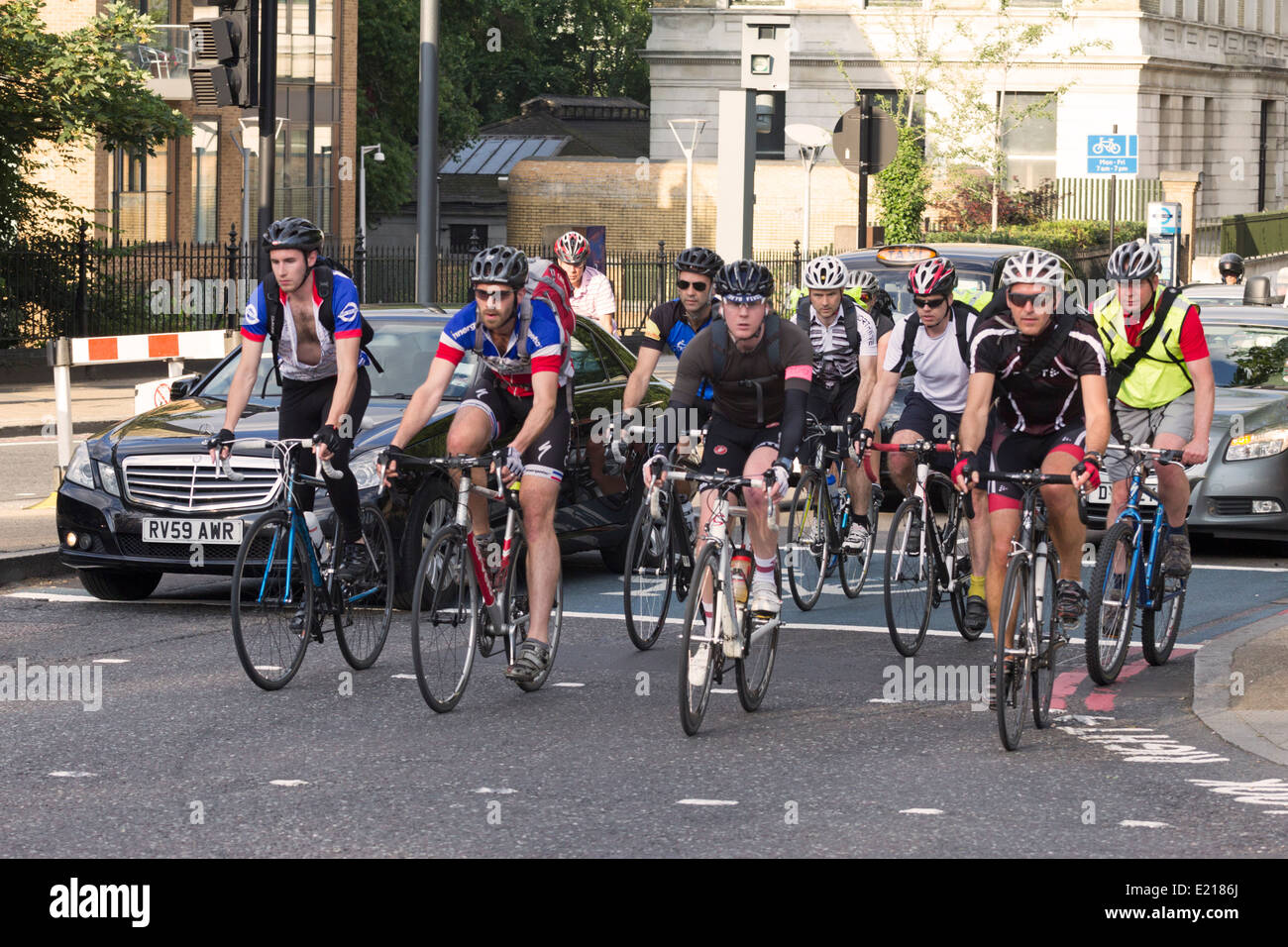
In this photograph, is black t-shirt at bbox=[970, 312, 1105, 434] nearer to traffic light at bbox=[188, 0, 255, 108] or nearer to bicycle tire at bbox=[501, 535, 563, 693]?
bicycle tire at bbox=[501, 535, 563, 693]

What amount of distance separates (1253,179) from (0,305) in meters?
48.2

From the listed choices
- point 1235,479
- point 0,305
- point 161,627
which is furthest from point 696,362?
point 0,305

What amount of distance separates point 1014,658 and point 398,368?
5.05m

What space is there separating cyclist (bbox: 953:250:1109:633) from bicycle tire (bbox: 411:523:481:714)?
205cm

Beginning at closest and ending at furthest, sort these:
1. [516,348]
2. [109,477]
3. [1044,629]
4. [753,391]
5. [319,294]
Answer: [1044,629] → [516,348] → [753,391] → [319,294] → [109,477]

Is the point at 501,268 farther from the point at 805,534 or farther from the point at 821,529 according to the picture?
the point at 821,529

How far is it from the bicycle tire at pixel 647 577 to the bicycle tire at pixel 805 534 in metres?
1.37

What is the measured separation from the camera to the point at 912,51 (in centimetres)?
5553

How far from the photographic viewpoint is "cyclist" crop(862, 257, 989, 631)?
1062 cm

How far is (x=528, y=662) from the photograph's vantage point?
28.6 feet

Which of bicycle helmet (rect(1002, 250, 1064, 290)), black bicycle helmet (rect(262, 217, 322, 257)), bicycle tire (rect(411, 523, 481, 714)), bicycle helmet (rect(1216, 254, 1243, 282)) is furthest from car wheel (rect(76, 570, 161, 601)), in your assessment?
bicycle helmet (rect(1216, 254, 1243, 282))

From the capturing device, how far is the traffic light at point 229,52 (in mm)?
14383

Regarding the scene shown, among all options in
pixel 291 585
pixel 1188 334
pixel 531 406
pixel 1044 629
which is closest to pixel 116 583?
pixel 291 585

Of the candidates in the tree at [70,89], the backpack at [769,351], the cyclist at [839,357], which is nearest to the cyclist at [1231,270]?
the tree at [70,89]
